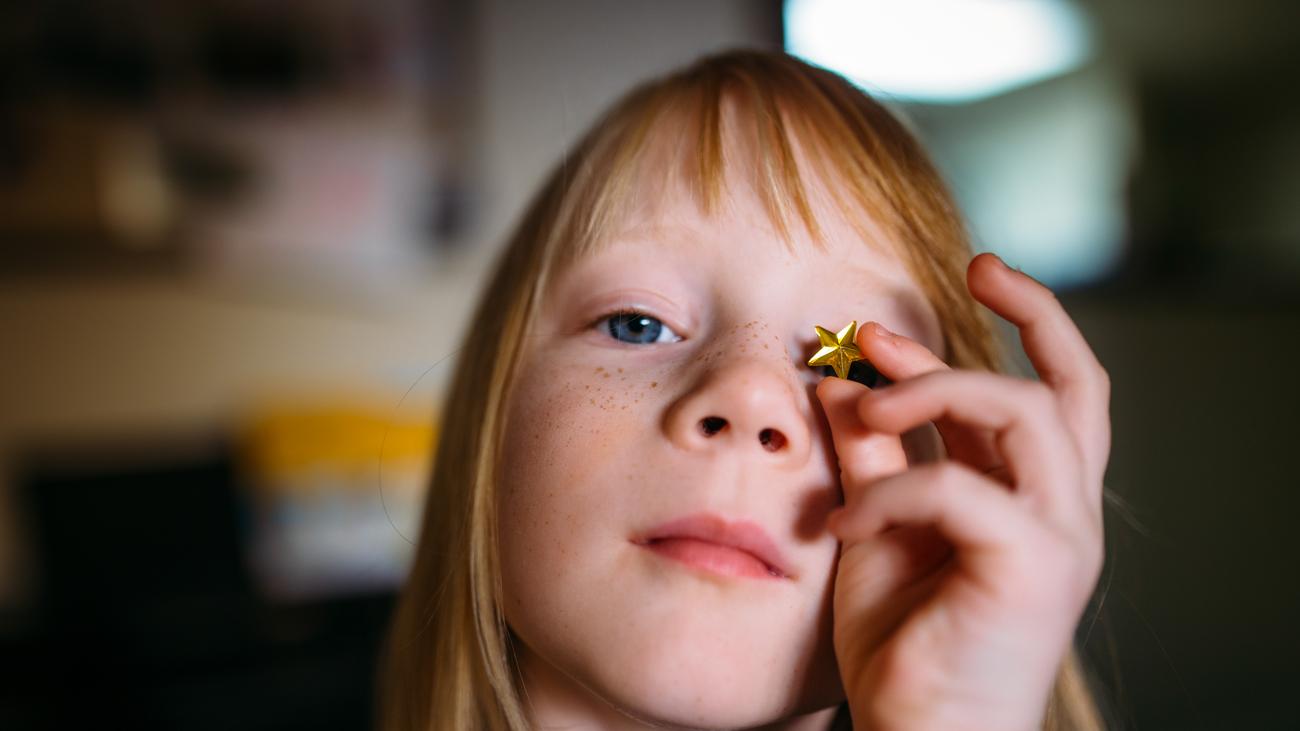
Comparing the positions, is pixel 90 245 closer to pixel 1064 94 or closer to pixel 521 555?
pixel 521 555

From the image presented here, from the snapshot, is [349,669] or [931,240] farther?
[349,669]

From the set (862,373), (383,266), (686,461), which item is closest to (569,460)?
(686,461)

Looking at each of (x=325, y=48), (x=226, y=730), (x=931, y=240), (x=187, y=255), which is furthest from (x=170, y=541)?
(x=931, y=240)

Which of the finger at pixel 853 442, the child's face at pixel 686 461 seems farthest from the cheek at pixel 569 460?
the finger at pixel 853 442

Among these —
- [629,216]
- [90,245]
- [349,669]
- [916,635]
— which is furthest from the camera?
[90,245]

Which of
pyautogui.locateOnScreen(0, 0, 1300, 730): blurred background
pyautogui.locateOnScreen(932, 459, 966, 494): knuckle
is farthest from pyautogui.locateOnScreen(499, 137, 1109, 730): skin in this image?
pyautogui.locateOnScreen(0, 0, 1300, 730): blurred background

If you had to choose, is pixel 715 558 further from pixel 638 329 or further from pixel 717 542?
pixel 638 329
